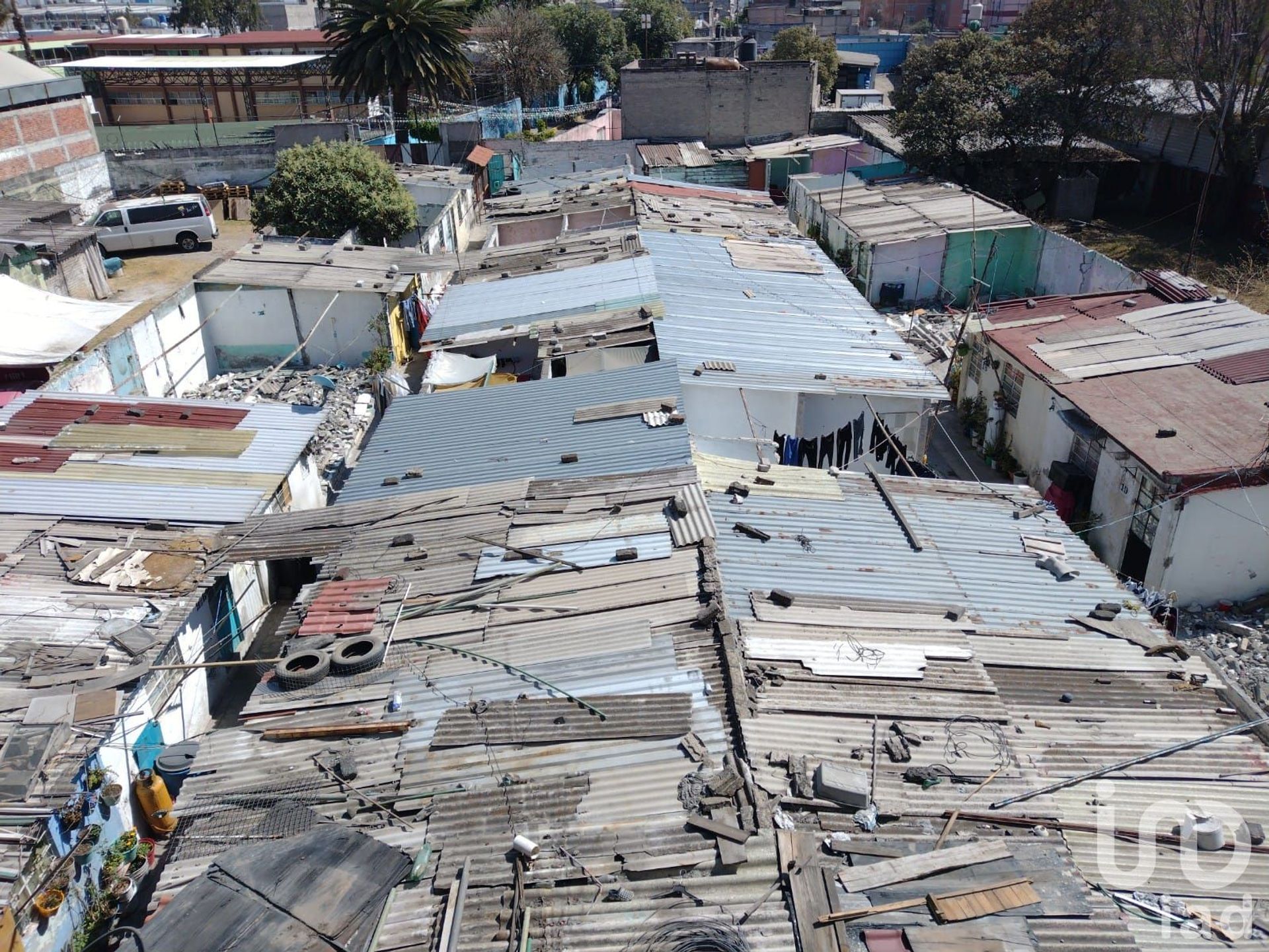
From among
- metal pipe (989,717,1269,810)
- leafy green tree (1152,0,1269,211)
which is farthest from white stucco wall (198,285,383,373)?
leafy green tree (1152,0,1269,211)

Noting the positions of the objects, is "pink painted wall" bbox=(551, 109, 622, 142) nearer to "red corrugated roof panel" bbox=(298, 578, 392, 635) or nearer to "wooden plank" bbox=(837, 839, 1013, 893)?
"red corrugated roof panel" bbox=(298, 578, 392, 635)

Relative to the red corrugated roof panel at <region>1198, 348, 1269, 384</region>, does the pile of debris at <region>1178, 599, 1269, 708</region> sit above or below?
below

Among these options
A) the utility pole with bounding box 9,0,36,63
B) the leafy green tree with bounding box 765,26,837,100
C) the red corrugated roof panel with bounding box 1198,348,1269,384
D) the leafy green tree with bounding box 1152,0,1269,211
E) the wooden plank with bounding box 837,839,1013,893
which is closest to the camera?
the wooden plank with bounding box 837,839,1013,893

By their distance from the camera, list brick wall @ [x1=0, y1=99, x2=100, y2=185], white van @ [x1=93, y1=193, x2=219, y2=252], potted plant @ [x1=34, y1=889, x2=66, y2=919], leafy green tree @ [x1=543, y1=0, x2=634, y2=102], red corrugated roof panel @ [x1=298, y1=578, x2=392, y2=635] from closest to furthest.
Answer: potted plant @ [x1=34, y1=889, x2=66, y2=919] < red corrugated roof panel @ [x1=298, y1=578, x2=392, y2=635] < white van @ [x1=93, y1=193, x2=219, y2=252] < brick wall @ [x1=0, y1=99, x2=100, y2=185] < leafy green tree @ [x1=543, y1=0, x2=634, y2=102]

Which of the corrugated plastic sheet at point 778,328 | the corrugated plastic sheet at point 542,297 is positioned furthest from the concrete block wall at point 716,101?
the corrugated plastic sheet at point 542,297

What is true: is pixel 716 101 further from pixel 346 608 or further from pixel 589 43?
pixel 346 608

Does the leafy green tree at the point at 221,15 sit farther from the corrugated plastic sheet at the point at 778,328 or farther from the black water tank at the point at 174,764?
the black water tank at the point at 174,764

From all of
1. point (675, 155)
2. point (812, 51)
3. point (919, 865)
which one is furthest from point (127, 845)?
point (812, 51)
